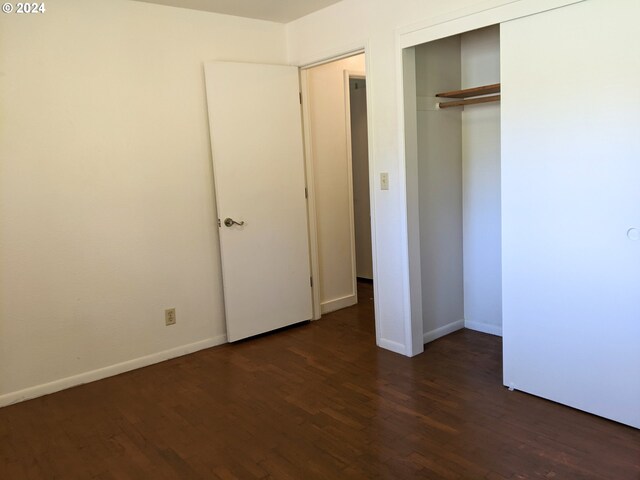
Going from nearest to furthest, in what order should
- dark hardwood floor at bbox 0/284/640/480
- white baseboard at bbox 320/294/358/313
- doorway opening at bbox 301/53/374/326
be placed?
dark hardwood floor at bbox 0/284/640/480
doorway opening at bbox 301/53/374/326
white baseboard at bbox 320/294/358/313

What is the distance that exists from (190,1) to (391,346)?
8.87 feet

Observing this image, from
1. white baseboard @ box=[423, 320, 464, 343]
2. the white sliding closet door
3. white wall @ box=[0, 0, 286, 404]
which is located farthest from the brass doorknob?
the white sliding closet door

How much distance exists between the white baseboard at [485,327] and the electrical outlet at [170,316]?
7.23ft

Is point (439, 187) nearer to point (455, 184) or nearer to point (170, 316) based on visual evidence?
point (455, 184)

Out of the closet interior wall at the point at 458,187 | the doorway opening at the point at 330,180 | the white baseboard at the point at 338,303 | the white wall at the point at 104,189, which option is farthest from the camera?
the white baseboard at the point at 338,303

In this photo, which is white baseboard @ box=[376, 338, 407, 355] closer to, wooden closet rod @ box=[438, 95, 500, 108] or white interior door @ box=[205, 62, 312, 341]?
white interior door @ box=[205, 62, 312, 341]

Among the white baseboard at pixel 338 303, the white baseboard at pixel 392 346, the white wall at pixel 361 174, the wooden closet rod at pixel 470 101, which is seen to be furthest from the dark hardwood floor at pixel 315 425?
the white wall at pixel 361 174

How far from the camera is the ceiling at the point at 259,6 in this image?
11.7ft

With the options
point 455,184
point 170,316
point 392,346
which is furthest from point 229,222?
point 455,184

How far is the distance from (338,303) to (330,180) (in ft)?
3.63

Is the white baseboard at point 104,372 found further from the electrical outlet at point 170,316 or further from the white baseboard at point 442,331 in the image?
the white baseboard at point 442,331

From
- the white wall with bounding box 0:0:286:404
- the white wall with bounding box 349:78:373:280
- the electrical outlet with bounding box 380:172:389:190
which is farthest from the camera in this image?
the white wall with bounding box 349:78:373:280

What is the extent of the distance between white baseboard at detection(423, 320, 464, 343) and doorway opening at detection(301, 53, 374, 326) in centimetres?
106

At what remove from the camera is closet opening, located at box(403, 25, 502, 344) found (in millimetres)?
3535
